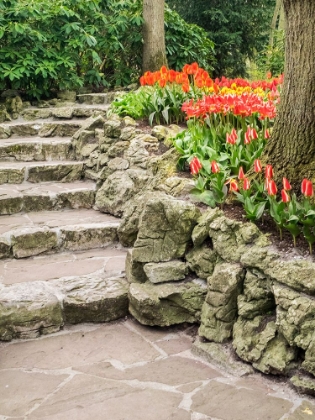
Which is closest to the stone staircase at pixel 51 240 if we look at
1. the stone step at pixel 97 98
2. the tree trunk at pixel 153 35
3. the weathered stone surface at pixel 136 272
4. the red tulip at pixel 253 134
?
the weathered stone surface at pixel 136 272

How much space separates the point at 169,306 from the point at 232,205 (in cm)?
97

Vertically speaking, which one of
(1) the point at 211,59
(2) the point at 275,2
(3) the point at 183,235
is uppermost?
(2) the point at 275,2

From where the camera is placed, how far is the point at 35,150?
7285 millimetres

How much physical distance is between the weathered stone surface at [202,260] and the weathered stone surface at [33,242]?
1627 mm

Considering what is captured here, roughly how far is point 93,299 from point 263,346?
1423 mm

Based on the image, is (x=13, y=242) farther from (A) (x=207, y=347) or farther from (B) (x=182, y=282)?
(A) (x=207, y=347)

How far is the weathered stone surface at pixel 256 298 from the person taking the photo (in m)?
3.66

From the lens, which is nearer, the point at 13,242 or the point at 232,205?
the point at 232,205

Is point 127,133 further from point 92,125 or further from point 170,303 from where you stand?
point 170,303

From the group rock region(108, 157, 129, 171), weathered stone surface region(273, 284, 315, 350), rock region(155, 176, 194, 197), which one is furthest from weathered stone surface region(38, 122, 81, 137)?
weathered stone surface region(273, 284, 315, 350)

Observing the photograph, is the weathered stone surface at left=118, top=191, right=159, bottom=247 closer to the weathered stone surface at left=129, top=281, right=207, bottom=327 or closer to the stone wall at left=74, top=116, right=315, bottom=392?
the stone wall at left=74, top=116, right=315, bottom=392

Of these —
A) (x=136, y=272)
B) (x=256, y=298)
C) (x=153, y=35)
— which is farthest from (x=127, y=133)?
(x=153, y=35)

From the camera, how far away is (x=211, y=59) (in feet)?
40.0

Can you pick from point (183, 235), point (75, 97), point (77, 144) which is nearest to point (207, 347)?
point (183, 235)
